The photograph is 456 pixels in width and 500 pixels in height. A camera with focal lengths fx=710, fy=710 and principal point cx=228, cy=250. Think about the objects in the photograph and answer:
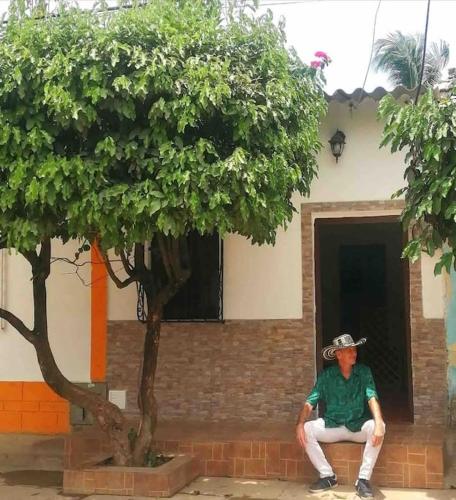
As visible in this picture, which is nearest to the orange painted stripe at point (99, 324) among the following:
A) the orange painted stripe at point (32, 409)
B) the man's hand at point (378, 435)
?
the orange painted stripe at point (32, 409)

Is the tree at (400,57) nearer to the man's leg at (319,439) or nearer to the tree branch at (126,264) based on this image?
the tree branch at (126,264)

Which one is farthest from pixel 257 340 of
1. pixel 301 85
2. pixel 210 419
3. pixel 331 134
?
pixel 301 85

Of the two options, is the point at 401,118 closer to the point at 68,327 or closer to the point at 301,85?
the point at 301,85

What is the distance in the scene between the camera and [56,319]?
8.77 meters

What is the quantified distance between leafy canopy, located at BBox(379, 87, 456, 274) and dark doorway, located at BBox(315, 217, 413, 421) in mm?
4610

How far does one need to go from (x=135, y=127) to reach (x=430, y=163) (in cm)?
223

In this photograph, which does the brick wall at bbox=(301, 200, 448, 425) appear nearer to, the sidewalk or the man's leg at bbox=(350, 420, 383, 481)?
the sidewalk

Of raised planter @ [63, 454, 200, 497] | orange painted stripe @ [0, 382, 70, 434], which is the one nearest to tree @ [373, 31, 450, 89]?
orange painted stripe @ [0, 382, 70, 434]

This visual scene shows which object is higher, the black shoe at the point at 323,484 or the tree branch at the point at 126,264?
the tree branch at the point at 126,264

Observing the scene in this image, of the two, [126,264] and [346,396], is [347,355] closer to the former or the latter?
[346,396]

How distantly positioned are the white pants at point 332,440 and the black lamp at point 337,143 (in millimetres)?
3091

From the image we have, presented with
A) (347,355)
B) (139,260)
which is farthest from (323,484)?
(139,260)

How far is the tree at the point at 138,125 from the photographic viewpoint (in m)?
5.12

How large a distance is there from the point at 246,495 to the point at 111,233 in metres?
2.65
